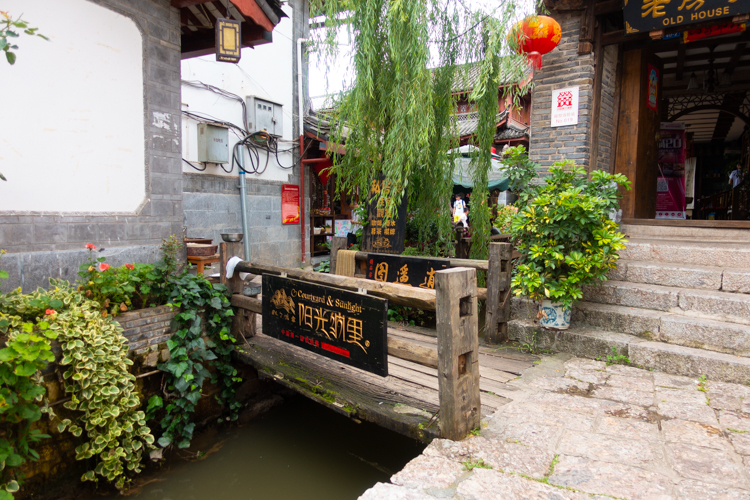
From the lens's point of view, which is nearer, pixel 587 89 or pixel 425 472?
pixel 425 472

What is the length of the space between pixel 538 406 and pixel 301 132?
28.1 feet

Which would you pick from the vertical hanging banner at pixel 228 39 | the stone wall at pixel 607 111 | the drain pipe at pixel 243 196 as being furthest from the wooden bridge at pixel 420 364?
the drain pipe at pixel 243 196

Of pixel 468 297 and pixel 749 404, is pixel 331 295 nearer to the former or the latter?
pixel 468 297

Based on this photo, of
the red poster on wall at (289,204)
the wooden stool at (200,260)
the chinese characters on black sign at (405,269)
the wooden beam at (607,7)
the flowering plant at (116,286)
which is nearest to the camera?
the flowering plant at (116,286)

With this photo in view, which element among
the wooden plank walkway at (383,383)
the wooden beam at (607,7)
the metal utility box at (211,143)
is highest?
the wooden beam at (607,7)

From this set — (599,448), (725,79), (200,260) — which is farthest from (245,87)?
(725,79)

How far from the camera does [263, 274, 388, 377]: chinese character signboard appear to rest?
119 inches

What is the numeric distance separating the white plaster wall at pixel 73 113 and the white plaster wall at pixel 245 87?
12.3 ft

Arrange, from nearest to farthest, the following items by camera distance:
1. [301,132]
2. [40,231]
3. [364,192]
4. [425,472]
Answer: [425,472] < [40,231] < [364,192] < [301,132]

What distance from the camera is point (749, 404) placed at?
3.04 m

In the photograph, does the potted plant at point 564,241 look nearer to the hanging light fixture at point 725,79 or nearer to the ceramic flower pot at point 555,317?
→ the ceramic flower pot at point 555,317

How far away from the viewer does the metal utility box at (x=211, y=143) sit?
26.6ft

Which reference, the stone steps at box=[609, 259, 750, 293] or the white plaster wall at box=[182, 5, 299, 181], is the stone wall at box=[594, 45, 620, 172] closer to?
the stone steps at box=[609, 259, 750, 293]

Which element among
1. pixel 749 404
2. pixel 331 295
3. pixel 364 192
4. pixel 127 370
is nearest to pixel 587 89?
pixel 364 192
